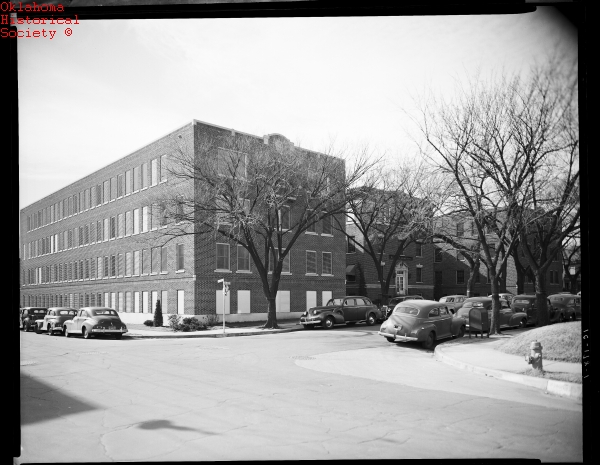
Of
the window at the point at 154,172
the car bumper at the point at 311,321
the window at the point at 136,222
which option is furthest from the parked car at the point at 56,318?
the car bumper at the point at 311,321

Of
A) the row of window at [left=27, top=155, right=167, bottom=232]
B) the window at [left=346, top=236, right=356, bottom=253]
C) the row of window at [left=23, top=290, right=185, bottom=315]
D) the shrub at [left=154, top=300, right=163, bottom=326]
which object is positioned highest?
the row of window at [left=27, top=155, right=167, bottom=232]

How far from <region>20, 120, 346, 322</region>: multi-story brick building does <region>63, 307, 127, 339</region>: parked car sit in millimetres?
218

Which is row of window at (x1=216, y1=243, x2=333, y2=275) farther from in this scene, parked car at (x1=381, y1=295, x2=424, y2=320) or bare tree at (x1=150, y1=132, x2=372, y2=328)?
parked car at (x1=381, y1=295, x2=424, y2=320)

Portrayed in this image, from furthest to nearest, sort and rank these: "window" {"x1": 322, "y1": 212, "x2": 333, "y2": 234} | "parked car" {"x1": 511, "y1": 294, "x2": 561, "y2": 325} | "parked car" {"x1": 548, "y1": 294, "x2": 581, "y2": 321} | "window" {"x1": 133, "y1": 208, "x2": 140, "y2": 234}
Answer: "window" {"x1": 322, "y1": 212, "x2": 333, "y2": 234}
"parked car" {"x1": 511, "y1": 294, "x2": 561, "y2": 325}
"window" {"x1": 133, "y1": 208, "x2": 140, "y2": 234}
"parked car" {"x1": 548, "y1": 294, "x2": 581, "y2": 321}

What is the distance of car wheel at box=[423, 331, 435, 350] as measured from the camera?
13.6 m

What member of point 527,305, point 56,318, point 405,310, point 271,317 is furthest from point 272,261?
point 527,305

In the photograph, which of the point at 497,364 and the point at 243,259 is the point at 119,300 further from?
the point at 497,364

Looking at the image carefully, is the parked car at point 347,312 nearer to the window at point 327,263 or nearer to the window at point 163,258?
the window at point 327,263

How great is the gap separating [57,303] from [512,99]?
9.60 m

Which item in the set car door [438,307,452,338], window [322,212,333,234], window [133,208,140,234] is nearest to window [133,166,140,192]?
window [133,208,140,234]

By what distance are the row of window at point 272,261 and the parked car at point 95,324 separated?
3.16 metres

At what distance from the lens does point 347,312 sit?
14.1 m

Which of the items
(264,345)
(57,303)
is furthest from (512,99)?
(57,303)

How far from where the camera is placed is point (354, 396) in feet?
28.0
